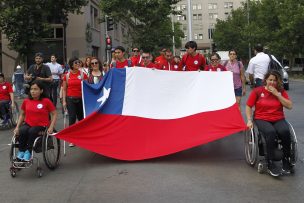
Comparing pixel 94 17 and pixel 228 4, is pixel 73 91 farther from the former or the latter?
pixel 228 4

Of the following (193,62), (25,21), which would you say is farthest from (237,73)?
(25,21)

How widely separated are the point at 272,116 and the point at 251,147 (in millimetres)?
568

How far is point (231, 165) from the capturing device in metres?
7.54

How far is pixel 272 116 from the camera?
277 inches

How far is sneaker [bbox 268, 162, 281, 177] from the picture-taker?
662 centimetres

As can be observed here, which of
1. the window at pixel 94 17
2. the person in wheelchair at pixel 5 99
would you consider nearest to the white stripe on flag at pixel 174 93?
the person in wheelchair at pixel 5 99

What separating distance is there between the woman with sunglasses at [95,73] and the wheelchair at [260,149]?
11.4ft

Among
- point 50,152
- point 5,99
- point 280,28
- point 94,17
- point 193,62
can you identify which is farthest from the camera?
point 280,28

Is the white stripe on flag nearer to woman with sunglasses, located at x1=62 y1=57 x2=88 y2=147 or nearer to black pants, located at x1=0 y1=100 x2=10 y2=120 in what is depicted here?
woman with sunglasses, located at x1=62 y1=57 x2=88 y2=147

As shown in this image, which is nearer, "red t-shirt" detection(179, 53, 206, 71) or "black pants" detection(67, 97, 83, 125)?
"black pants" detection(67, 97, 83, 125)

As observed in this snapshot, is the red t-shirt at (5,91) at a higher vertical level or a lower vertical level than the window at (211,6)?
lower

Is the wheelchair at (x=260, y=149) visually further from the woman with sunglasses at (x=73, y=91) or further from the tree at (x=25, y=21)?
the tree at (x=25, y=21)

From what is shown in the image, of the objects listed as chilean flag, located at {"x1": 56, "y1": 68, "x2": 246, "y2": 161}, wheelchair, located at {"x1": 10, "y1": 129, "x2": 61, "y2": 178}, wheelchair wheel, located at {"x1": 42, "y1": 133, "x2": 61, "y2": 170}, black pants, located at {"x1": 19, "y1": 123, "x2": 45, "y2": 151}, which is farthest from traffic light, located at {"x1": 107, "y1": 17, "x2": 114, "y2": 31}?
black pants, located at {"x1": 19, "y1": 123, "x2": 45, "y2": 151}

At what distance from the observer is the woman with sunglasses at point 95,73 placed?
9609 mm
